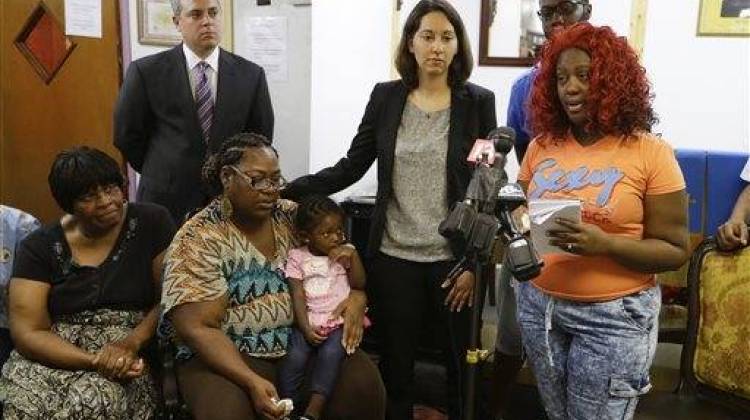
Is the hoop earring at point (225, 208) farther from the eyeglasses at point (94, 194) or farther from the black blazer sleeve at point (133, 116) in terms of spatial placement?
the black blazer sleeve at point (133, 116)

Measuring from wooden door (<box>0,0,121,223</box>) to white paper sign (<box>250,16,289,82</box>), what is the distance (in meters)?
0.74

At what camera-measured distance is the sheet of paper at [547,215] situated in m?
1.34

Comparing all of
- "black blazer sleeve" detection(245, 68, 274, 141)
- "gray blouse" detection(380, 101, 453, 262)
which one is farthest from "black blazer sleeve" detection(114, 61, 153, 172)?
"gray blouse" detection(380, 101, 453, 262)

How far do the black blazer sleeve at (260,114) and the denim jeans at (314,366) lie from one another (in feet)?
2.97

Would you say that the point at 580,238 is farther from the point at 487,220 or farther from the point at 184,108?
the point at 184,108

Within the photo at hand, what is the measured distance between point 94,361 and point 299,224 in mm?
702

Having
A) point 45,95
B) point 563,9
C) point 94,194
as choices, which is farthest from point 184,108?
point 45,95

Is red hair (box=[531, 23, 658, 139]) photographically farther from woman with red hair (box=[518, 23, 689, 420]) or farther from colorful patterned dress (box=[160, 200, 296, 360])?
colorful patterned dress (box=[160, 200, 296, 360])

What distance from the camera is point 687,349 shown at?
203 cm

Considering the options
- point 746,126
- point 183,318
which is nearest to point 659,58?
point 746,126

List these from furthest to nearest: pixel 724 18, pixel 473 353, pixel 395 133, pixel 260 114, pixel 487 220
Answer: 1. pixel 724 18
2. pixel 260 114
3. pixel 395 133
4. pixel 473 353
5. pixel 487 220

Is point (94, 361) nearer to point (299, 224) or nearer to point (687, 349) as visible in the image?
point (299, 224)

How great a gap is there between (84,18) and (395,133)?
2264mm

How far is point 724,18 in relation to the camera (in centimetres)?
329
